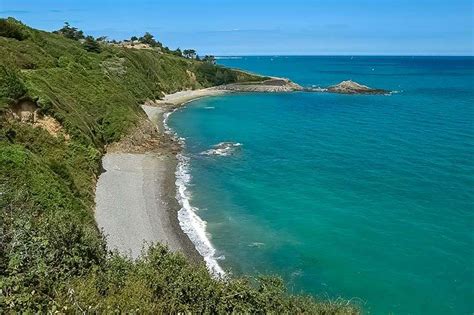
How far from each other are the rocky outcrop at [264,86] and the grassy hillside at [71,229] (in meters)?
80.0

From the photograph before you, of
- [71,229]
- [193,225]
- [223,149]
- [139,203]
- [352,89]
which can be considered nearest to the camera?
[71,229]

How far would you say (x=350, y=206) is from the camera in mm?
39000

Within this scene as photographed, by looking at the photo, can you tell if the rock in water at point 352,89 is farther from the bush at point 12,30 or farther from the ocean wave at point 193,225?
the ocean wave at point 193,225

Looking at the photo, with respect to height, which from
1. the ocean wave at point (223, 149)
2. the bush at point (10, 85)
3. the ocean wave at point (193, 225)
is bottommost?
the ocean wave at point (193, 225)

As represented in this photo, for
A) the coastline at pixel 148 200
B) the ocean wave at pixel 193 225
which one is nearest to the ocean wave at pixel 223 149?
the coastline at pixel 148 200

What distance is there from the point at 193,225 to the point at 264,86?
116 m

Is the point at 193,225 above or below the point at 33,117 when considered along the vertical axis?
below

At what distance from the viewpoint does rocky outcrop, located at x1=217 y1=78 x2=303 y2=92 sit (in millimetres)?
141750

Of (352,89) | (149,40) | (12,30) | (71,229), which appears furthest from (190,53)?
(71,229)

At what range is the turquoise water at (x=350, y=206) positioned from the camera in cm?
2736

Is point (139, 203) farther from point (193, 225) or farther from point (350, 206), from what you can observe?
point (350, 206)

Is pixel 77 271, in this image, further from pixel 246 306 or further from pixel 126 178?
pixel 126 178

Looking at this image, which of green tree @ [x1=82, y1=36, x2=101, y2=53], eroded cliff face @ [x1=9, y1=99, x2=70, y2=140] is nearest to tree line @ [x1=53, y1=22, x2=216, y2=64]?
green tree @ [x1=82, y1=36, x2=101, y2=53]

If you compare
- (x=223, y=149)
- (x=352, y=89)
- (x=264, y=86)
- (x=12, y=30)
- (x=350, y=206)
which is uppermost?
(x=12, y=30)
